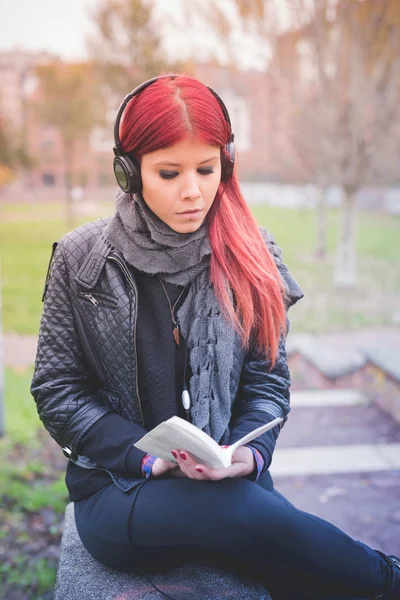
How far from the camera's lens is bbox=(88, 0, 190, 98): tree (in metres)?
6.68

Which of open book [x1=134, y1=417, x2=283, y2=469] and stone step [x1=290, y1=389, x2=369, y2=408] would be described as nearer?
open book [x1=134, y1=417, x2=283, y2=469]

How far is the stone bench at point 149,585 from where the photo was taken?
4.91 feet

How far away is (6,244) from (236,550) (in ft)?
26.5

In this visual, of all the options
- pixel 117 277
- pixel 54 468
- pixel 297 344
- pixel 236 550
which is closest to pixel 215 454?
pixel 236 550

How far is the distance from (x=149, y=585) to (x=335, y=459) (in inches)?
79.7

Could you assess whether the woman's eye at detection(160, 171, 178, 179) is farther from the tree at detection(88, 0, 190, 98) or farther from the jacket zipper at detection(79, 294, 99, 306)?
the tree at detection(88, 0, 190, 98)

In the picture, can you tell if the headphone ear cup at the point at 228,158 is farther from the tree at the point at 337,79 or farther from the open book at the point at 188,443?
the tree at the point at 337,79

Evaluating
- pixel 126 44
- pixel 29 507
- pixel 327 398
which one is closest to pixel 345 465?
pixel 327 398

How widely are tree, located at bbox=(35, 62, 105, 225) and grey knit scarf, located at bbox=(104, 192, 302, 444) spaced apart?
6.16 metres

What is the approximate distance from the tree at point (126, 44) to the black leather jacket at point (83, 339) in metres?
5.60

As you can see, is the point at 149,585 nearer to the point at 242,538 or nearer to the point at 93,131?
the point at 242,538

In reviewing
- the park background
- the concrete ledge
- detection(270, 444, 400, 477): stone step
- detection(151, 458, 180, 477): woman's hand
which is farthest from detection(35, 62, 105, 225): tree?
detection(151, 458, 180, 477): woman's hand

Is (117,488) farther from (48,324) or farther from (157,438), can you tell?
(48,324)

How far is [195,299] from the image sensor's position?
5.51ft
